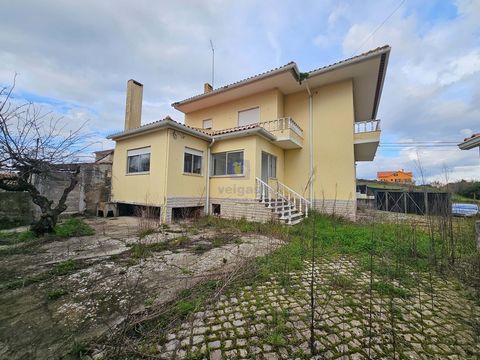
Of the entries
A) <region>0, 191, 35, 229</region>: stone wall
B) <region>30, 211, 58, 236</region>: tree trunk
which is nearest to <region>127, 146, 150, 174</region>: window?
<region>0, 191, 35, 229</region>: stone wall

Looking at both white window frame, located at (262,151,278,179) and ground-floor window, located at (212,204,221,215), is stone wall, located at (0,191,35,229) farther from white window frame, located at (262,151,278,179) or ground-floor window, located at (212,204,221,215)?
→ white window frame, located at (262,151,278,179)

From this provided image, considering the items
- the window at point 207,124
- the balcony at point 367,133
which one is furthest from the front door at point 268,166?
the window at point 207,124

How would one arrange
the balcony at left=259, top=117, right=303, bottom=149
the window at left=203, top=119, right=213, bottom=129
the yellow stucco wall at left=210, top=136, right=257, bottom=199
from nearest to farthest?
the yellow stucco wall at left=210, top=136, right=257, bottom=199 < the balcony at left=259, top=117, right=303, bottom=149 < the window at left=203, top=119, right=213, bottom=129

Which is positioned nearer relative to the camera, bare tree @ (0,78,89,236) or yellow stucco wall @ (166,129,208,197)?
bare tree @ (0,78,89,236)

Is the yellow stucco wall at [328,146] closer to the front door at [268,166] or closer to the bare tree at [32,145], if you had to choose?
the front door at [268,166]

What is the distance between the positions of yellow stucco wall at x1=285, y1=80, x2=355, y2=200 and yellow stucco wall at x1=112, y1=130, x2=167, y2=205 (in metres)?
6.78

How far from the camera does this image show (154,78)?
40.0 feet

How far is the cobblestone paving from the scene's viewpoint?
182cm

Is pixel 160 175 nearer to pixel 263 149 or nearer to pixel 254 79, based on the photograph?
pixel 263 149

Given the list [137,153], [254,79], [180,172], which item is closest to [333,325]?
[180,172]

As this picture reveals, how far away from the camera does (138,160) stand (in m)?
9.48

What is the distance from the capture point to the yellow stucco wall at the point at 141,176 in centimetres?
830

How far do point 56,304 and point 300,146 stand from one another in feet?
34.5

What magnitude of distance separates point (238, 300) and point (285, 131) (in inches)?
324
